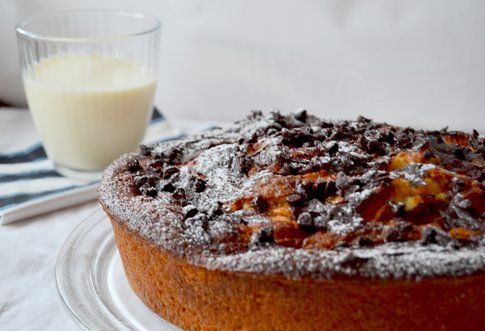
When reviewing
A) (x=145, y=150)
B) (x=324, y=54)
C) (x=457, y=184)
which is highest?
(x=457, y=184)

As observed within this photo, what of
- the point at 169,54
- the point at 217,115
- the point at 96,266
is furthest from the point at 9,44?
the point at 96,266

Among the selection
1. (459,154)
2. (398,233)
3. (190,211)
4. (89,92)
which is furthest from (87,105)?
(398,233)

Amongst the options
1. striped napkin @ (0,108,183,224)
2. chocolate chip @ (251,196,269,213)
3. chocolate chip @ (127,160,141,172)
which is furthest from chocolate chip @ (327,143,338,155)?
striped napkin @ (0,108,183,224)

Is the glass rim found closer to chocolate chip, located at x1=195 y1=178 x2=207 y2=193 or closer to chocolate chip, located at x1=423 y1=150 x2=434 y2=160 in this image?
chocolate chip, located at x1=195 y1=178 x2=207 y2=193

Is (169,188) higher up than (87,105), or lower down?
higher up

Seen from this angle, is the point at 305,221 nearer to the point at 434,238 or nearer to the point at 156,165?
the point at 434,238

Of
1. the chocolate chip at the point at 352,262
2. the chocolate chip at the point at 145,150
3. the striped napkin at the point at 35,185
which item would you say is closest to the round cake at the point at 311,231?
the chocolate chip at the point at 352,262
